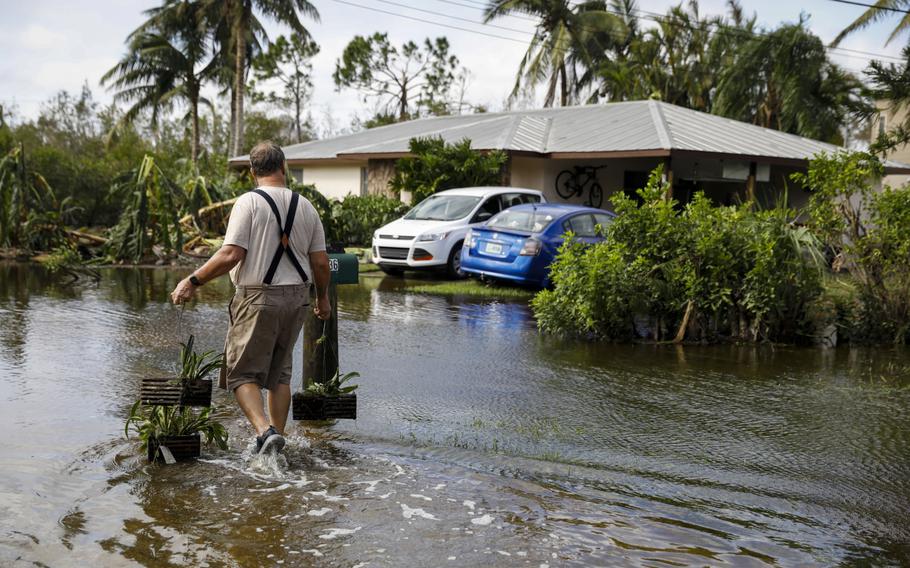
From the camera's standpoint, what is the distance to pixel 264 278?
5434 millimetres

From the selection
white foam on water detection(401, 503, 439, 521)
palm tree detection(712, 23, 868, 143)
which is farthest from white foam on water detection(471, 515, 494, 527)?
palm tree detection(712, 23, 868, 143)

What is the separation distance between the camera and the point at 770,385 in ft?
27.6

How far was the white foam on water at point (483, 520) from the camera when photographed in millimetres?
4625

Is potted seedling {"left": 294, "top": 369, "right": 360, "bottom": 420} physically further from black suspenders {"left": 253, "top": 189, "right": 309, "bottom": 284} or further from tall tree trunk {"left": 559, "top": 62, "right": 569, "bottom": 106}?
tall tree trunk {"left": 559, "top": 62, "right": 569, "bottom": 106}

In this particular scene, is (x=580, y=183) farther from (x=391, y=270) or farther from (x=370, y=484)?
(x=370, y=484)

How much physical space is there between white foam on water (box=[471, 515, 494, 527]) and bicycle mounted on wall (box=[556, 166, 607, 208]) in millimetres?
21404

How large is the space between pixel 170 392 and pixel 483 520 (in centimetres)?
211

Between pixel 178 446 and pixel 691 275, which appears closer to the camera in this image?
pixel 178 446

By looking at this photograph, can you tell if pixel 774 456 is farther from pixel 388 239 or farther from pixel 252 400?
pixel 388 239

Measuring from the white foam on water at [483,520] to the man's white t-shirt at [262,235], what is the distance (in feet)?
5.97

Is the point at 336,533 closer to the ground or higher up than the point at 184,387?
closer to the ground

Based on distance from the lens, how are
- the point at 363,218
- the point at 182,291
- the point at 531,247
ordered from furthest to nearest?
the point at 363,218
the point at 531,247
the point at 182,291

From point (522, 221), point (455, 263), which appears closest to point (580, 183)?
point (455, 263)

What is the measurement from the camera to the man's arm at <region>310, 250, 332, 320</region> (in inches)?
225
